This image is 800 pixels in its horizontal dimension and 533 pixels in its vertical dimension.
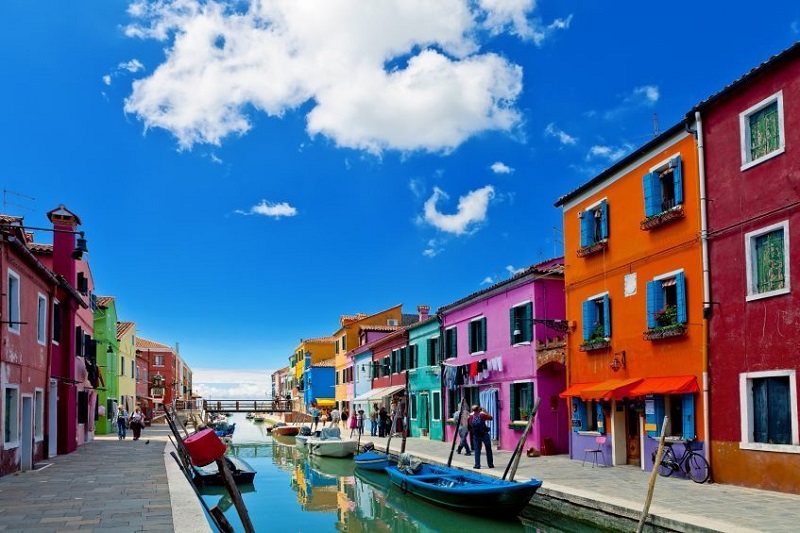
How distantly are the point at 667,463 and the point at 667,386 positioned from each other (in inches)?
64.8

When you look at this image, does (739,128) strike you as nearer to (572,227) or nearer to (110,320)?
(572,227)

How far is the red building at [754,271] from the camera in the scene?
41.9 feet

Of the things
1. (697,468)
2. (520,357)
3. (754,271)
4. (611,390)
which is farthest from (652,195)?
(520,357)

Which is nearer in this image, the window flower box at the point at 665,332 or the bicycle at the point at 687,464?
the bicycle at the point at 687,464

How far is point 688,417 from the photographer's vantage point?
49.1 ft

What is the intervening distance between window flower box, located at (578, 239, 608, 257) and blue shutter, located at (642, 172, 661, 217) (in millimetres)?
2063

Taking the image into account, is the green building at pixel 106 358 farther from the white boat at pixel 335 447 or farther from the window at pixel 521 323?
the window at pixel 521 323

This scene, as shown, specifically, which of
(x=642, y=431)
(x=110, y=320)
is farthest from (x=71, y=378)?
(x=642, y=431)

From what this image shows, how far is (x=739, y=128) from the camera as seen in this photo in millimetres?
14102

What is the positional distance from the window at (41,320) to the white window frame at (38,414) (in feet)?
4.47

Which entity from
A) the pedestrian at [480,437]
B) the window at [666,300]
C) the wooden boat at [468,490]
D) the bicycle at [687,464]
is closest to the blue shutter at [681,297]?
the window at [666,300]

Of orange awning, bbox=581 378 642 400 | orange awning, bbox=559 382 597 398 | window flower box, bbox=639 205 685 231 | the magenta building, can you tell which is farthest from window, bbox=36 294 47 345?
window flower box, bbox=639 205 685 231

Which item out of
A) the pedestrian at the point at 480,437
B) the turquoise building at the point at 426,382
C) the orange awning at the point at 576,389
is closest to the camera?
the pedestrian at the point at 480,437

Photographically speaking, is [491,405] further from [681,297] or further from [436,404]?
[681,297]
